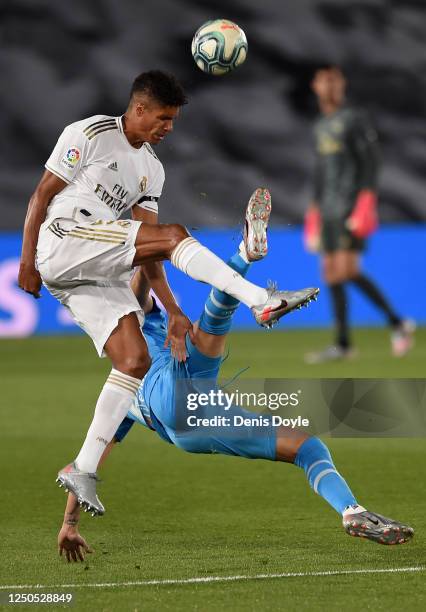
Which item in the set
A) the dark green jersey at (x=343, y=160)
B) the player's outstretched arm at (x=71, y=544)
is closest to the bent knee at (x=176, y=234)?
the player's outstretched arm at (x=71, y=544)

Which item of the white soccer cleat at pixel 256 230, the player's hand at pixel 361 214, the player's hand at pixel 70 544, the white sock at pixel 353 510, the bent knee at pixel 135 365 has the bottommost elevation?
the player's hand at pixel 70 544

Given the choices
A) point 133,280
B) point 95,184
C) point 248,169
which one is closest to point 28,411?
point 133,280

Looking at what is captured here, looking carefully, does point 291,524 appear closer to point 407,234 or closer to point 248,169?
point 407,234

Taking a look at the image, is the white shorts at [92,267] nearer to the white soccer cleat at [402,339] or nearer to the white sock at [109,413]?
the white sock at [109,413]

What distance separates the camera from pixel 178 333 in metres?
5.07

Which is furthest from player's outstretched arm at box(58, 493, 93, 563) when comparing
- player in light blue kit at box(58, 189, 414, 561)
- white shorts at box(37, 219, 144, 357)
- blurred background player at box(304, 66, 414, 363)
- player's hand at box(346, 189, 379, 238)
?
player's hand at box(346, 189, 379, 238)

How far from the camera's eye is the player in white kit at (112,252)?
15.3ft

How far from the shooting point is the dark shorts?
12.3m

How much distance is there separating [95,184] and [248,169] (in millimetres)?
12675

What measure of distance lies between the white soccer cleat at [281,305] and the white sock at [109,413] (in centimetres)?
57

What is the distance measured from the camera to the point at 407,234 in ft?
48.0

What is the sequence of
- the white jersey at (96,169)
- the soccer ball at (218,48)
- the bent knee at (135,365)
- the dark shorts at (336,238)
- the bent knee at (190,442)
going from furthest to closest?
the dark shorts at (336,238) → the soccer ball at (218,48) → the white jersey at (96,169) → the bent knee at (190,442) → the bent knee at (135,365)

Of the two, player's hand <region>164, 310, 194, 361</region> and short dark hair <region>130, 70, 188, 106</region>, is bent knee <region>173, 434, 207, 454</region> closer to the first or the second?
player's hand <region>164, 310, 194, 361</region>

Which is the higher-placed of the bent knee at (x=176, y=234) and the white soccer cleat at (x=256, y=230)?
the white soccer cleat at (x=256, y=230)
